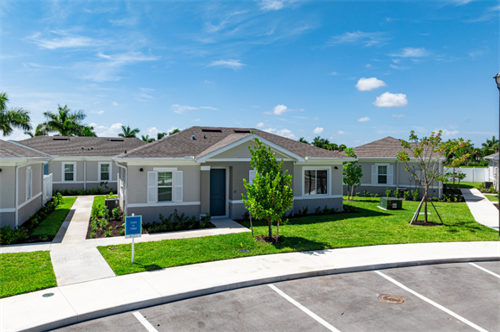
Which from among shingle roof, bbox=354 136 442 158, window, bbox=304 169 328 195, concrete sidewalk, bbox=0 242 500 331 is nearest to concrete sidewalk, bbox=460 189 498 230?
concrete sidewalk, bbox=0 242 500 331

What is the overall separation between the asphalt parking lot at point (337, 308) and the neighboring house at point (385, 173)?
17357mm

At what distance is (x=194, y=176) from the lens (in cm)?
1559

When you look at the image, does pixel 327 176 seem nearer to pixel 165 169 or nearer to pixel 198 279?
pixel 165 169

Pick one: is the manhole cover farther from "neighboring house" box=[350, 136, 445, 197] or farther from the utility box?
"neighboring house" box=[350, 136, 445, 197]

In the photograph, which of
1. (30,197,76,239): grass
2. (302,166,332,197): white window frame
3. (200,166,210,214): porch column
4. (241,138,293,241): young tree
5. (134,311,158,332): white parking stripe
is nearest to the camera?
(134,311,158,332): white parking stripe

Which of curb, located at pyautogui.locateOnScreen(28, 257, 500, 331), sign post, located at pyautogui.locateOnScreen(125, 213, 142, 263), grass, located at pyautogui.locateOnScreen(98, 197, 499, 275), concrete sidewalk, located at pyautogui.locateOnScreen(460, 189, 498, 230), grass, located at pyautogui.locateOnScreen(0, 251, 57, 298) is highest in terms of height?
sign post, located at pyautogui.locateOnScreen(125, 213, 142, 263)

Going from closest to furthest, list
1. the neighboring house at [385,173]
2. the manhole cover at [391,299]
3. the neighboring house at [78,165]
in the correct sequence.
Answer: the manhole cover at [391,299]
the neighboring house at [385,173]
the neighboring house at [78,165]

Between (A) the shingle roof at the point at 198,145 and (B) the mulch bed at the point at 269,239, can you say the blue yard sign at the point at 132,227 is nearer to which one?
(B) the mulch bed at the point at 269,239

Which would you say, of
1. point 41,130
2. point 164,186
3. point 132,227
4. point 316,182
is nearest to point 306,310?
point 132,227

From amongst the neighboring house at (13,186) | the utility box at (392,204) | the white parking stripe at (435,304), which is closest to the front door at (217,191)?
the neighboring house at (13,186)

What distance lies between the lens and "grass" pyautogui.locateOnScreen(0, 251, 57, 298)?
298 inches

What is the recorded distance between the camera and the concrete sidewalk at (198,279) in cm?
648

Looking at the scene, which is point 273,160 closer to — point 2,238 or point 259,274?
point 259,274

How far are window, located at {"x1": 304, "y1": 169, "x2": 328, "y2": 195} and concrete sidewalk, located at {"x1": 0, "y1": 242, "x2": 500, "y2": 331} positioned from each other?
7.16m
